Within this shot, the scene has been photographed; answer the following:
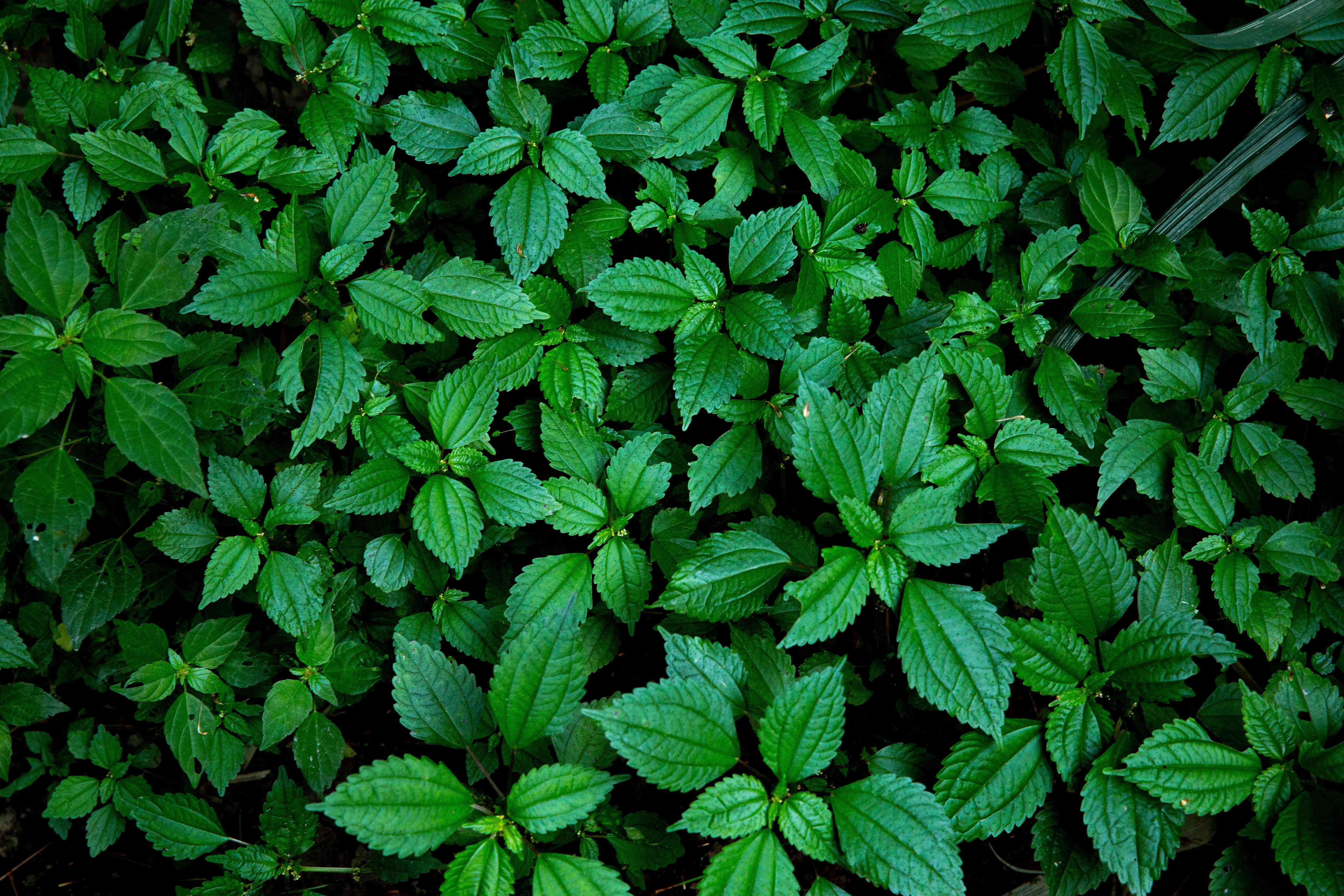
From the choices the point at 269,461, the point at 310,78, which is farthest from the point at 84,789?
the point at 310,78

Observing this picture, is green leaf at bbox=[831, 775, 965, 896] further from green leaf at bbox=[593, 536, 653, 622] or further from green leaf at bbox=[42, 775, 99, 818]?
green leaf at bbox=[42, 775, 99, 818]

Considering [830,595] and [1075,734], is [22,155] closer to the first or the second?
[830,595]

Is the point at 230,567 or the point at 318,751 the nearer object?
the point at 230,567

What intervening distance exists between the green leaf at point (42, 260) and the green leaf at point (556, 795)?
160cm

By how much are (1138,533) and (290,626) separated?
251 cm

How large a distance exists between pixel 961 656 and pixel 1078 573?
0.48 meters

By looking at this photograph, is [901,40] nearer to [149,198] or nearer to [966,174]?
[966,174]

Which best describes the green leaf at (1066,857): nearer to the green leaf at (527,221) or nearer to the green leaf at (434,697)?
the green leaf at (434,697)

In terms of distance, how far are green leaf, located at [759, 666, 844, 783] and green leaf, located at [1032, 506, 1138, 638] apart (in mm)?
658

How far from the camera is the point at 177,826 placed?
2.31 metres

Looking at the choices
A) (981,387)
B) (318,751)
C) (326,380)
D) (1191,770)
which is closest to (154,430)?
(326,380)

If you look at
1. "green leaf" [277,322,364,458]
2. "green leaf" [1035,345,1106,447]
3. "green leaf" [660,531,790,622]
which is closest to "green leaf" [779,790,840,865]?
"green leaf" [660,531,790,622]

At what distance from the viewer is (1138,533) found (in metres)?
2.57

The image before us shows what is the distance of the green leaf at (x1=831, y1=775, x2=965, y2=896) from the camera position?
6.15 ft
